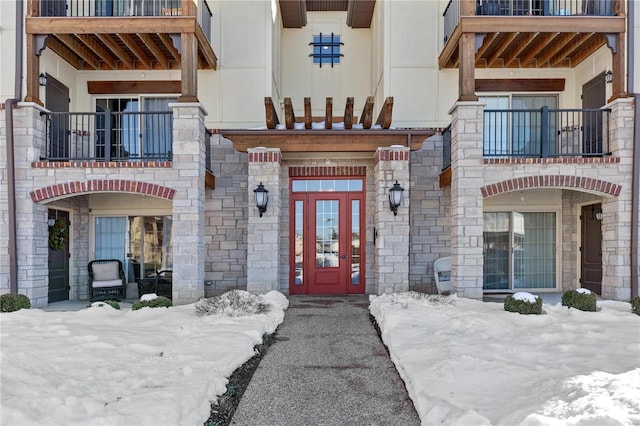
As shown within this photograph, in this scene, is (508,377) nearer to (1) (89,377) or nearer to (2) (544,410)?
(2) (544,410)

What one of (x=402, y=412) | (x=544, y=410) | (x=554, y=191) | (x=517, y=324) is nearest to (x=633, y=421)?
(x=544, y=410)

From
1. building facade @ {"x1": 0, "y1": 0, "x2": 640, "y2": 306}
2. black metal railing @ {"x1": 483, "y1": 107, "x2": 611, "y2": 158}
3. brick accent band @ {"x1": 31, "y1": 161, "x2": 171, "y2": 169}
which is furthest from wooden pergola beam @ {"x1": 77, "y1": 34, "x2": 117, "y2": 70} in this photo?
black metal railing @ {"x1": 483, "y1": 107, "x2": 611, "y2": 158}

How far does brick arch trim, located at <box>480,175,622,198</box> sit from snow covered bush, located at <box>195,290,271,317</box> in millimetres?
4806

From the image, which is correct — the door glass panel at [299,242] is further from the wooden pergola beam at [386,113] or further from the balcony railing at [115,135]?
the balcony railing at [115,135]

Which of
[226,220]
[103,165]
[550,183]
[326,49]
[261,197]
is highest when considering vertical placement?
[326,49]

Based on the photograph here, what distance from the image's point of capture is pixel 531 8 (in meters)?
9.76

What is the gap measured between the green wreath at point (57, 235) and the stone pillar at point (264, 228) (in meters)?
4.26

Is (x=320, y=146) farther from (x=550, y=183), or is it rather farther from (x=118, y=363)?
(x=118, y=363)

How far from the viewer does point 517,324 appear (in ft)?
19.9

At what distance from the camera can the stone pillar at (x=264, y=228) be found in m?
9.15

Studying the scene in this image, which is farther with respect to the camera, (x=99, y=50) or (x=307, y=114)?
(x=99, y=50)

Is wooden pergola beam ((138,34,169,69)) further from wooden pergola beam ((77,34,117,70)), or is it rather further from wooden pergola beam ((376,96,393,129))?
wooden pergola beam ((376,96,393,129))

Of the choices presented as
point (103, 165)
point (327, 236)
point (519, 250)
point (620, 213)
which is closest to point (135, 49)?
point (103, 165)

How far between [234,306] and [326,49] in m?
7.99
